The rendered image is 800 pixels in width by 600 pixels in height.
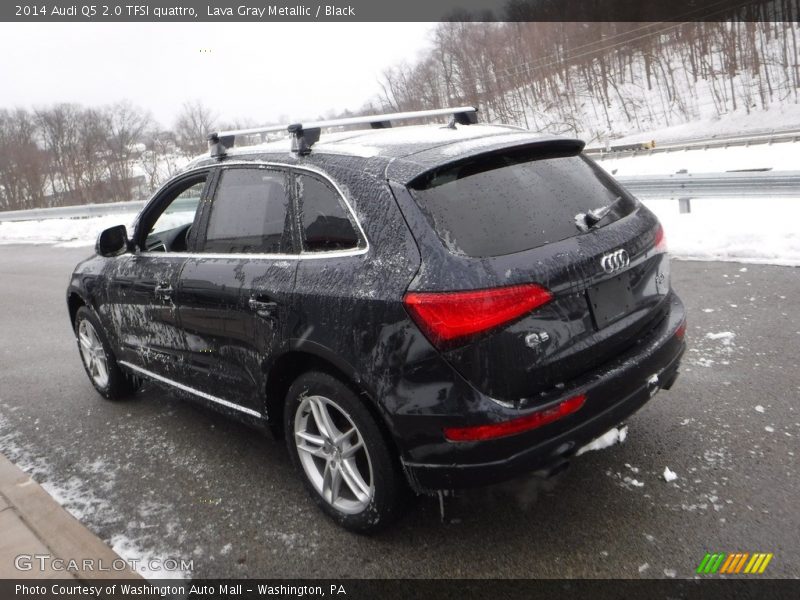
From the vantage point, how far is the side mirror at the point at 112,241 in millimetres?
3973

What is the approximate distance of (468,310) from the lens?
7.23 ft

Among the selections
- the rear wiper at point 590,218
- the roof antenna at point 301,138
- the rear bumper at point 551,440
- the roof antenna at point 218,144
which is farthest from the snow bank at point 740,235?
the roof antenna at point 218,144

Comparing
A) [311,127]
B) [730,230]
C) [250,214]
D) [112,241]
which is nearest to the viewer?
[311,127]

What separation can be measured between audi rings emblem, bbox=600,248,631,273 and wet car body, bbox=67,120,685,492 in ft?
0.05

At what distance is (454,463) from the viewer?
→ 231 centimetres

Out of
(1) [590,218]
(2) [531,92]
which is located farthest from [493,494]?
(2) [531,92]

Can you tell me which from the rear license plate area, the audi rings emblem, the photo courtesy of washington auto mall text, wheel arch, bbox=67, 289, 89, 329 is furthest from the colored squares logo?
wheel arch, bbox=67, 289, 89, 329

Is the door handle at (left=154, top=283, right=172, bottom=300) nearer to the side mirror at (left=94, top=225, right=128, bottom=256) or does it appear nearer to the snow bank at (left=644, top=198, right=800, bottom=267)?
the side mirror at (left=94, top=225, right=128, bottom=256)

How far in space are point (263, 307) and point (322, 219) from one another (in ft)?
1.70

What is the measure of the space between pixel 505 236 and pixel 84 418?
371 cm

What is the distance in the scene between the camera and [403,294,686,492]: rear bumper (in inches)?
90.1

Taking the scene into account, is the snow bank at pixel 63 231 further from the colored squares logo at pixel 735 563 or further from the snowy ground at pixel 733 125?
the snowy ground at pixel 733 125

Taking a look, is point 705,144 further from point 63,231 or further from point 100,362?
point 100,362

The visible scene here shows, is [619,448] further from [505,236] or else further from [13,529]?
[13,529]
